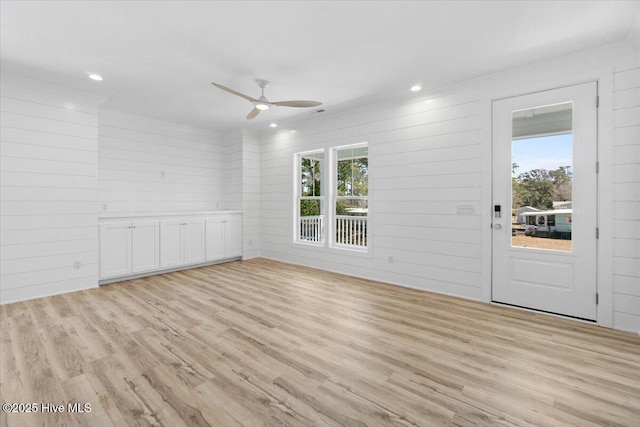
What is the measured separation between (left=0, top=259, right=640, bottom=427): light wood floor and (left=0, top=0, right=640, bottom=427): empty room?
0.07ft

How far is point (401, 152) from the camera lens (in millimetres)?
4387

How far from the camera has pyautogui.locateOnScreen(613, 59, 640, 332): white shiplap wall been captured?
2.81 metres

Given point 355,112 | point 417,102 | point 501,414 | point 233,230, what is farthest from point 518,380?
point 233,230

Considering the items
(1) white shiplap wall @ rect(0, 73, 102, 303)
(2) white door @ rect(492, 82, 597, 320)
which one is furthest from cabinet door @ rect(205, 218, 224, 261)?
(2) white door @ rect(492, 82, 597, 320)

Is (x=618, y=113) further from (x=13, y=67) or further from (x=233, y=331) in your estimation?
(x=13, y=67)

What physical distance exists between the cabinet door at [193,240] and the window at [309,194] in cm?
186

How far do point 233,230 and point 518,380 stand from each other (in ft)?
17.2

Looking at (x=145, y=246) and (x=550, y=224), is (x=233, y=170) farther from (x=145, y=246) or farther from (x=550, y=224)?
(x=550, y=224)

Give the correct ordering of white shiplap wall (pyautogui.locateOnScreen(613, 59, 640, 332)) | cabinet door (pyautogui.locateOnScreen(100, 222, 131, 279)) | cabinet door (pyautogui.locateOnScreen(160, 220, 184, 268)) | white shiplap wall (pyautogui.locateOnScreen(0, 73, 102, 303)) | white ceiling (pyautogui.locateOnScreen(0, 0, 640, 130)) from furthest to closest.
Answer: cabinet door (pyautogui.locateOnScreen(160, 220, 184, 268)), cabinet door (pyautogui.locateOnScreen(100, 222, 131, 279)), white shiplap wall (pyautogui.locateOnScreen(0, 73, 102, 303)), white shiplap wall (pyautogui.locateOnScreen(613, 59, 640, 332)), white ceiling (pyautogui.locateOnScreen(0, 0, 640, 130))

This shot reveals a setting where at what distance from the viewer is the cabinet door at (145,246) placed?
4715 mm

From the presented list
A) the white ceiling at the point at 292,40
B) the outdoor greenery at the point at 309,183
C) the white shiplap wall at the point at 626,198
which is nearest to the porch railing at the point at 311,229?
the outdoor greenery at the point at 309,183

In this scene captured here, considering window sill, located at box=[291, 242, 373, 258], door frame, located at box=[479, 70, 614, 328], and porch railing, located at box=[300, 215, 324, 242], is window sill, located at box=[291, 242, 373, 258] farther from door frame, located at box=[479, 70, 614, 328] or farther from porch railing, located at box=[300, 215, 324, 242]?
door frame, located at box=[479, 70, 614, 328]

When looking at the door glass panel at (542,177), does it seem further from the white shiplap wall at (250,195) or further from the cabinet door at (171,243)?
the cabinet door at (171,243)

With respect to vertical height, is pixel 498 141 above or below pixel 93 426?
above
